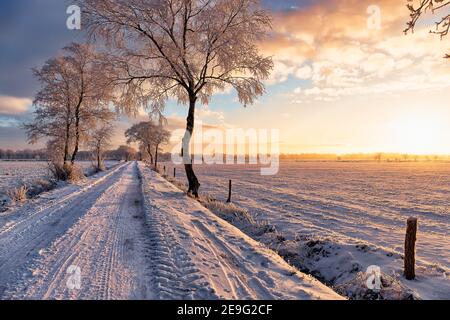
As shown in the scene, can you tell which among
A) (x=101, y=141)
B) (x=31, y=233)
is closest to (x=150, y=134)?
(x=101, y=141)

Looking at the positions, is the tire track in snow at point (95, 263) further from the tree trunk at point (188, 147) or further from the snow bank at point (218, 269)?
the tree trunk at point (188, 147)

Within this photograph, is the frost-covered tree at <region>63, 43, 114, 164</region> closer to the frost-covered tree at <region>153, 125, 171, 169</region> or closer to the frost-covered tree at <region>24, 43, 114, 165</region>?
the frost-covered tree at <region>24, 43, 114, 165</region>

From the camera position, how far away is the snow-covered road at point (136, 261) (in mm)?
4535

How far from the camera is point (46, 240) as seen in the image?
7.01 metres

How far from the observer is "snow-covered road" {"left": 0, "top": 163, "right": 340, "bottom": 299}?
4.54 meters

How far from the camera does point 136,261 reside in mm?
5707

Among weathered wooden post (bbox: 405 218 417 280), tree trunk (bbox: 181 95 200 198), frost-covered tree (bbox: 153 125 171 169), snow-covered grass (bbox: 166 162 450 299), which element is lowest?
snow-covered grass (bbox: 166 162 450 299)

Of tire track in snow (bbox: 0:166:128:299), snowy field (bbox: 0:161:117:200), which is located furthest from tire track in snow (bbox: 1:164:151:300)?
snowy field (bbox: 0:161:117:200)

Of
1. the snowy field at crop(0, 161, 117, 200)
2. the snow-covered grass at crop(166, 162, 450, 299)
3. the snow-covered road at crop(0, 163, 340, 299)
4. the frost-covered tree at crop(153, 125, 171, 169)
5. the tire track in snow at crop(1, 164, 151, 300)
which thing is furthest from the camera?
the frost-covered tree at crop(153, 125, 171, 169)

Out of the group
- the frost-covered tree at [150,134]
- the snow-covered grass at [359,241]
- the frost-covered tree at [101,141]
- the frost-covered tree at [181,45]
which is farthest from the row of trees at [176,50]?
the frost-covered tree at [150,134]

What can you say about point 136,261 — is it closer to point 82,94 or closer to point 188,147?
point 188,147

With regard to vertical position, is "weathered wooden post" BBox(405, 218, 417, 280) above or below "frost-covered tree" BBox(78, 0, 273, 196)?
below
